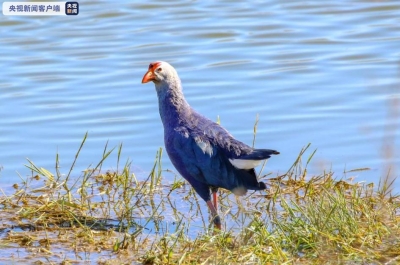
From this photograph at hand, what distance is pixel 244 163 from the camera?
544 centimetres

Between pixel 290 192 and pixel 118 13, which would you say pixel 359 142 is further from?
pixel 118 13

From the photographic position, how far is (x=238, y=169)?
5.52 metres

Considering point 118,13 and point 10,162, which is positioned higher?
point 118,13

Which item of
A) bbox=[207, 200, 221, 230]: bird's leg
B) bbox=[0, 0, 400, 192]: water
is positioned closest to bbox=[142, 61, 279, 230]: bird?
bbox=[207, 200, 221, 230]: bird's leg

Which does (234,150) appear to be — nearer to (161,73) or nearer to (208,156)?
(208,156)

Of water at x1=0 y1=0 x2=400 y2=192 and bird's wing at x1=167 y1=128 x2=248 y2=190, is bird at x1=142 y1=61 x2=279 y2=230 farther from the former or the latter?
water at x1=0 y1=0 x2=400 y2=192

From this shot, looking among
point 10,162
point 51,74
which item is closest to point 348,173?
point 10,162

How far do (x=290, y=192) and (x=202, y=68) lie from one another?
3.45 meters

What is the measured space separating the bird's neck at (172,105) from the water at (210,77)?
3.24ft

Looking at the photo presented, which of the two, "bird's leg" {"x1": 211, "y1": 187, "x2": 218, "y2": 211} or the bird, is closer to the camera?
the bird

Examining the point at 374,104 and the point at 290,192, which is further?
the point at 374,104

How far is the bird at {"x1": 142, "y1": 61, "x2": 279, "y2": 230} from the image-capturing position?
5512mm

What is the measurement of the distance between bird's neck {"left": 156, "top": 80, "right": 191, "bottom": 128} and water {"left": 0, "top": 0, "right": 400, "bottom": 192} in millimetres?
988

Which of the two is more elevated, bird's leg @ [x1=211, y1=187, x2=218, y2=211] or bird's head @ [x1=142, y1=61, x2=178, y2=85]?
bird's head @ [x1=142, y1=61, x2=178, y2=85]
